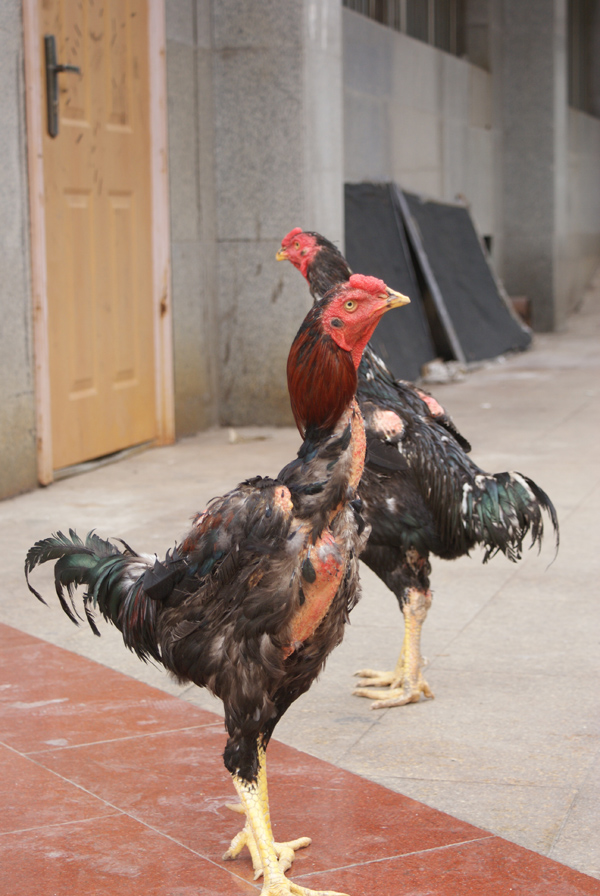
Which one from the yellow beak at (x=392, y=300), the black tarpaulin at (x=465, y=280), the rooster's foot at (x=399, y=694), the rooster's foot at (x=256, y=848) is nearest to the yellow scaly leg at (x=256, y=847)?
the rooster's foot at (x=256, y=848)

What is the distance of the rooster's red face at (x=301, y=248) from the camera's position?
4.25 meters

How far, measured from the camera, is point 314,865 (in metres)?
2.97

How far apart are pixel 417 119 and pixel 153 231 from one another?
5.87m

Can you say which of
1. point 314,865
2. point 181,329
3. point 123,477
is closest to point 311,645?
point 314,865

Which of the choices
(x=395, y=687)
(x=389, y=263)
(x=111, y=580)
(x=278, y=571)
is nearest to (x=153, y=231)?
(x=389, y=263)

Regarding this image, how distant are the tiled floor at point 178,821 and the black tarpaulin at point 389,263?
7400 millimetres

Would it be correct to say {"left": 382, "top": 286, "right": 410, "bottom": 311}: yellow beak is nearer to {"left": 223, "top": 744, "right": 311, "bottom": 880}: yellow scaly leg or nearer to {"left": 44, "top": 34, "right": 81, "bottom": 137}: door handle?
{"left": 223, "top": 744, "right": 311, "bottom": 880}: yellow scaly leg

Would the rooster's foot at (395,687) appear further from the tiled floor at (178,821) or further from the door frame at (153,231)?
the door frame at (153,231)

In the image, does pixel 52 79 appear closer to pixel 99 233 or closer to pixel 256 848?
pixel 99 233

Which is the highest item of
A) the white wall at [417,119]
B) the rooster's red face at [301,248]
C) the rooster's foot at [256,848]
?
the white wall at [417,119]

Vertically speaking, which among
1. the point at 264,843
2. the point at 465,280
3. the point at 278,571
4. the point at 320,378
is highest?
the point at 465,280

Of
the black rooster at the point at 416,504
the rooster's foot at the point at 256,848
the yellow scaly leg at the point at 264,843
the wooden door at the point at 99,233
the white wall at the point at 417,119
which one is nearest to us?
the yellow scaly leg at the point at 264,843

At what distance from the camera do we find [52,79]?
7.07m

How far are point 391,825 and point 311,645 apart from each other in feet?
2.35
